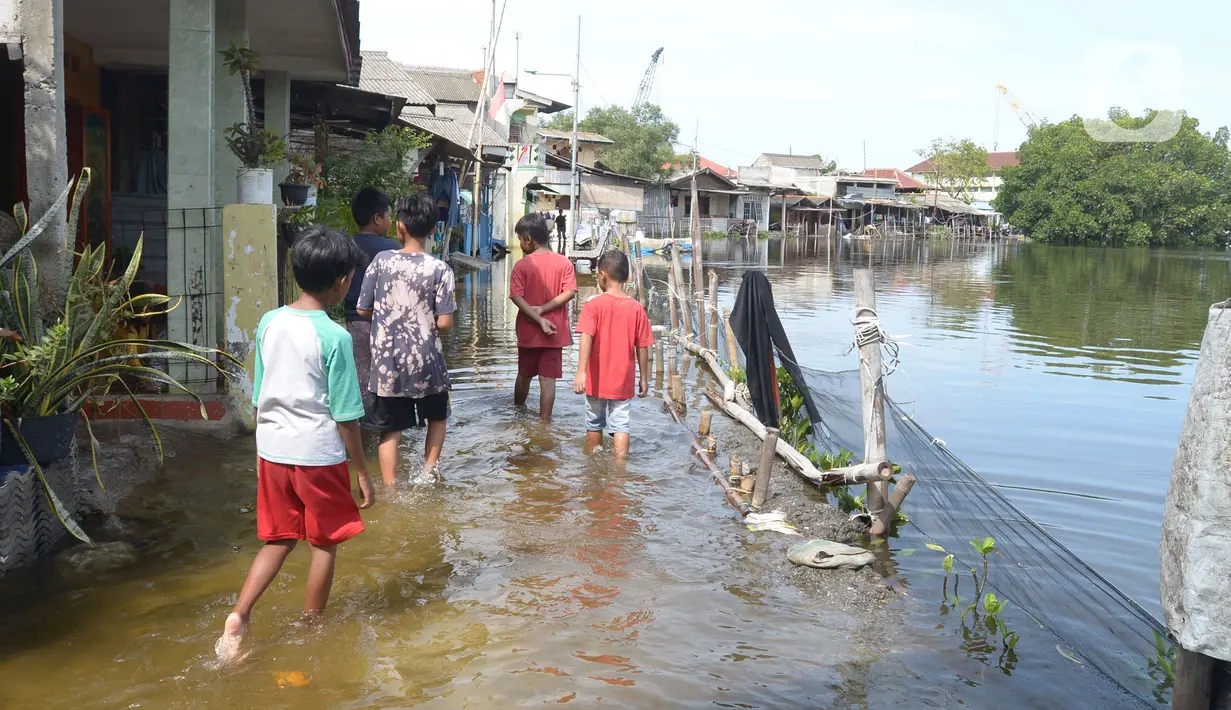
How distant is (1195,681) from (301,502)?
9.66 feet

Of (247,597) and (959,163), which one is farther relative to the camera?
(959,163)

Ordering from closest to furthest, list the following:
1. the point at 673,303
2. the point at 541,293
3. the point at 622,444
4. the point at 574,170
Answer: the point at 622,444 → the point at 541,293 → the point at 673,303 → the point at 574,170

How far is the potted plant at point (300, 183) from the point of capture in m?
8.85

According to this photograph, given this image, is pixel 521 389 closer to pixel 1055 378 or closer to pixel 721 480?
pixel 721 480

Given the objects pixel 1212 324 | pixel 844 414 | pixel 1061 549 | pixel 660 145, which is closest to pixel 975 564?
pixel 1061 549

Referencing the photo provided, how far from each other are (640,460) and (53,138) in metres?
4.19

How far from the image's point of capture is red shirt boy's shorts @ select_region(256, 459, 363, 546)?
356 centimetres

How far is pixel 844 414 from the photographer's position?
6.88 meters

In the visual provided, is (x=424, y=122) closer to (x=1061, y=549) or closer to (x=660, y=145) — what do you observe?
(x=1061, y=549)

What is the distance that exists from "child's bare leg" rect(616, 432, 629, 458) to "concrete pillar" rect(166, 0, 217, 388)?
295 cm

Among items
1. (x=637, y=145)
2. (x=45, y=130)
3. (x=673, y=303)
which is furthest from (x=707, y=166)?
(x=45, y=130)

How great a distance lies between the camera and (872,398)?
220 inches

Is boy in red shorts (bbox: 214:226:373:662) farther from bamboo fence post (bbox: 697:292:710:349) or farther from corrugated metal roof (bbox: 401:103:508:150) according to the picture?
corrugated metal roof (bbox: 401:103:508:150)

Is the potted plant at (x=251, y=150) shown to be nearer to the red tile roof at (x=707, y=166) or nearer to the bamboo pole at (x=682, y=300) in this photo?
the bamboo pole at (x=682, y=300)
